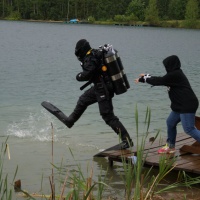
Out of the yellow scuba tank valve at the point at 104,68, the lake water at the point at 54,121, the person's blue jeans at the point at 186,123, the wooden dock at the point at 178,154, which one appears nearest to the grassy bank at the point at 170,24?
the lake water at the point at 54,121

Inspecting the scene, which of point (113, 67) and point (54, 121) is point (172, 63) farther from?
point (54, 121)

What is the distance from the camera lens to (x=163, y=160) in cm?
521

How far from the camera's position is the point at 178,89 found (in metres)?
7.99

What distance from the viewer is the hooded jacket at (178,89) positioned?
794cm

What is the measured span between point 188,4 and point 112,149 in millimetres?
139994

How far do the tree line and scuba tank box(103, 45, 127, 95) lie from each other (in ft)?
461

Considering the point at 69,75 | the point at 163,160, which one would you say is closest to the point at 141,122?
the point at 163,160

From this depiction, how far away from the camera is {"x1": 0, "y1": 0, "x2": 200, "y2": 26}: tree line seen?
5965 inches

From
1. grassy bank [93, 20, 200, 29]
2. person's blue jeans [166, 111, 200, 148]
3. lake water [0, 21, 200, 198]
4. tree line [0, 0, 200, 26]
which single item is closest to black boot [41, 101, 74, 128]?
lake water [0, 21, 200, 198]

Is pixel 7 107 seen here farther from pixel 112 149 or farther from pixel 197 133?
pixel 197 133

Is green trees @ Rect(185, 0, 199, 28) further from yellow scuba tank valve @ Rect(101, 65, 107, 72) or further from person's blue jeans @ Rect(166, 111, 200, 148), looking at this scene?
person's blue jeans @ Rect(166, 111, 200, 148)

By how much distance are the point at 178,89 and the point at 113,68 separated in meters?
1.16

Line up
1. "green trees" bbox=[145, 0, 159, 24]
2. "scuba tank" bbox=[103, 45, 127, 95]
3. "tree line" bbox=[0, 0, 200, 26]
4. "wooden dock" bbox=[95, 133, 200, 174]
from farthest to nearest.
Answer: "tree line" bbox=[0, 0, 200, 26] < "green trees" bbox=[145, 0, 159, 24] < "scuba tank" bbox=[103, 45, 127, 95] < "wooden dock" bbox=[95, 133, 200, 174]

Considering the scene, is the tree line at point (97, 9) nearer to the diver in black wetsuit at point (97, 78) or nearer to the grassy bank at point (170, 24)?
the grassy bank at point (170, 24)
